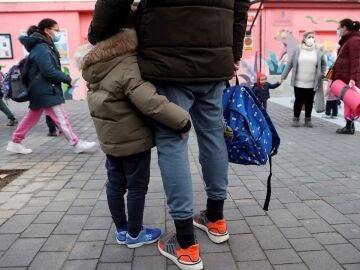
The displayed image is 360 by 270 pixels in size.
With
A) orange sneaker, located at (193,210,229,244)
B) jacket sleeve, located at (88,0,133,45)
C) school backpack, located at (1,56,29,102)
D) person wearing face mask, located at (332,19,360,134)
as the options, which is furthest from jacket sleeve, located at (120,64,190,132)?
person wearing face mask, located at (332,19,360,134)

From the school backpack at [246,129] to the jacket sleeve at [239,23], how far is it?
262 mm

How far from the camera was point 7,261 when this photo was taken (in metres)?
2.39

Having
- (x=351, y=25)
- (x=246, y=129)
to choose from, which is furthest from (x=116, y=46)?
(x=351, y=25)

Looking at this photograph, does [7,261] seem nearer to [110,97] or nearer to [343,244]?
[110,97]

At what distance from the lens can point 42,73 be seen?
5000 mm

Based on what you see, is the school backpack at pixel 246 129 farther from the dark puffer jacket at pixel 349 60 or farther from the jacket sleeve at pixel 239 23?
the dark puffer jacket at pixel 349 60

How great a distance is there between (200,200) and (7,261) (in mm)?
1617

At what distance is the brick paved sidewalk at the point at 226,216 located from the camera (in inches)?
94.1

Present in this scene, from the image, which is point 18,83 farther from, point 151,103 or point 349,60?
point 349,60

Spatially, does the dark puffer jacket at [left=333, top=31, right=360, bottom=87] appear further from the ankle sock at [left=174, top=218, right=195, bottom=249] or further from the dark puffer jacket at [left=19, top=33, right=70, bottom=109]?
the ankle sock at [left=174, top=218, right=195, bottom=249]

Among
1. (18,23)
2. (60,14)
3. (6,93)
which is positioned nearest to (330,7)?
(60,14)

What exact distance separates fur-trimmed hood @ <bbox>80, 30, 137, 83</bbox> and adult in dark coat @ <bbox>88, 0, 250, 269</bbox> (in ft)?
0.14

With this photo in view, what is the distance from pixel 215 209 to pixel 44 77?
11.3ft

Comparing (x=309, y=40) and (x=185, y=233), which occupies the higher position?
(x=309, y=40)
